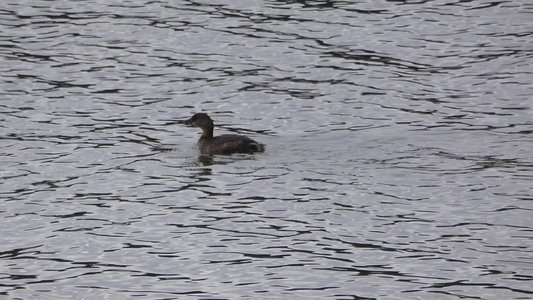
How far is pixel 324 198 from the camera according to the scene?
58.1 ft

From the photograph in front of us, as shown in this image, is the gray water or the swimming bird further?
the swimming bird

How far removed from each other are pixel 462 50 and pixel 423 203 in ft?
28.5

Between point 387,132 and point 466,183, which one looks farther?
A: point 387,132

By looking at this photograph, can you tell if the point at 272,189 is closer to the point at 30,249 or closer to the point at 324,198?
the point at 324,198

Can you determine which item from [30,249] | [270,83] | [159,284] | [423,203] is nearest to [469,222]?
[423,203]

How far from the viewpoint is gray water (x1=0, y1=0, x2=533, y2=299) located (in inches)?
597

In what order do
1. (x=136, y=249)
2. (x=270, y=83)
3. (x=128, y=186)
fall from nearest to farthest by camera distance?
(x=136, y=249), (x=128, y=186), (x=270, y=83)

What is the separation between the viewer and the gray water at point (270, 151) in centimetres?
1516

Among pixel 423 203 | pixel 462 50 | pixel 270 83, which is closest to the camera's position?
pixel 423 203

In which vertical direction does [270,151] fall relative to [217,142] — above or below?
below

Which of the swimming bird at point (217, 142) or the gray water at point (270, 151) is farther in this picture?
the swimming bird at point (217, 142)

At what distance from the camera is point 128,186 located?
1856 cm

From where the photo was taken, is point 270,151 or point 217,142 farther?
point 217,142

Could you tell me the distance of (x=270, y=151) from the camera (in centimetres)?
2025
